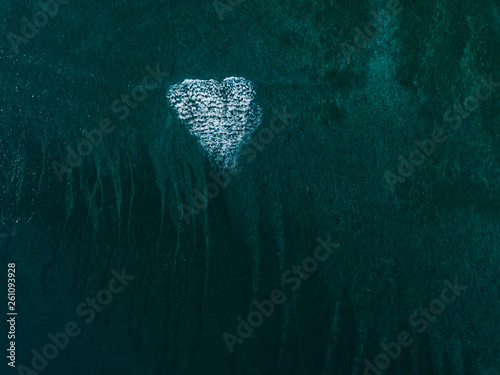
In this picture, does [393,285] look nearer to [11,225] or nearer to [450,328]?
[450,328]

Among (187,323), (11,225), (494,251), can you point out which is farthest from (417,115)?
(11,225)

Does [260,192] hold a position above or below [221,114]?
below

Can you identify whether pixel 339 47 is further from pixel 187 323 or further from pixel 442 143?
pixel 187 323

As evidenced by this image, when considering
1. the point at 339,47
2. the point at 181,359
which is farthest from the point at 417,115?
the point at 181,359

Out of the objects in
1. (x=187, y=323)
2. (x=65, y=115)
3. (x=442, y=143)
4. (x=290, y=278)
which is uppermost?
(x=442, y=143)

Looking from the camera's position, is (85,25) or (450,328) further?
(85,25)

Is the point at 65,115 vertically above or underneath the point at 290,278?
above
